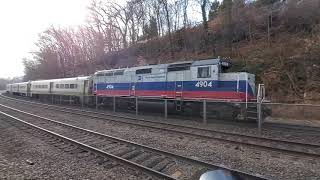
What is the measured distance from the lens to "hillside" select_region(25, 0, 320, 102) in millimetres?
24109

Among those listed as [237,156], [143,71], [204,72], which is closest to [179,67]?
[204,72]

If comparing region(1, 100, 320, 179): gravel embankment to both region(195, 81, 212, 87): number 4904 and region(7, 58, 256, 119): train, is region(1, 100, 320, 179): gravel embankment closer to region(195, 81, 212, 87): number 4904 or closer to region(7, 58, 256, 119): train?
region(7, 58, 256, 119): train

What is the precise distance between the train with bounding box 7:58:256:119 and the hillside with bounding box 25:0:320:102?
16.0ft

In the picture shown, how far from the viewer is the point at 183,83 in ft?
67.4

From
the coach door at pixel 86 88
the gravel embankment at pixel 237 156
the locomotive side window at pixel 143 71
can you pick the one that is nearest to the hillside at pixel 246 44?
the locomotive side window at pixel 143 71

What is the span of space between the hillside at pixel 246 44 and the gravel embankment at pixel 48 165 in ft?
51.4

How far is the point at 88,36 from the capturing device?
58344 millimetres

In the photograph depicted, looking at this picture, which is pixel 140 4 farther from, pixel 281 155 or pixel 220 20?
Result: pixel 281 155

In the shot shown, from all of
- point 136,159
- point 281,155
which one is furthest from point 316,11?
point 136,159

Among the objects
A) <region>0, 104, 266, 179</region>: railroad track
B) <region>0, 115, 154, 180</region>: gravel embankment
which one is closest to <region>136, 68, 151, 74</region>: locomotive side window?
<region>0, 104, 266, 179</region>: railroad track

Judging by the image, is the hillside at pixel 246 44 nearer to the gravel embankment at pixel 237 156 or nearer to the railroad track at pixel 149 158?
the gravel embankment at pixel 237 156

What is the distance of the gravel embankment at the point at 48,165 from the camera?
8.20 metres

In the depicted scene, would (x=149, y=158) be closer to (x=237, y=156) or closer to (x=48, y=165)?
(x=237, y=156)

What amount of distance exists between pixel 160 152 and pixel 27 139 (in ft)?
20.1
